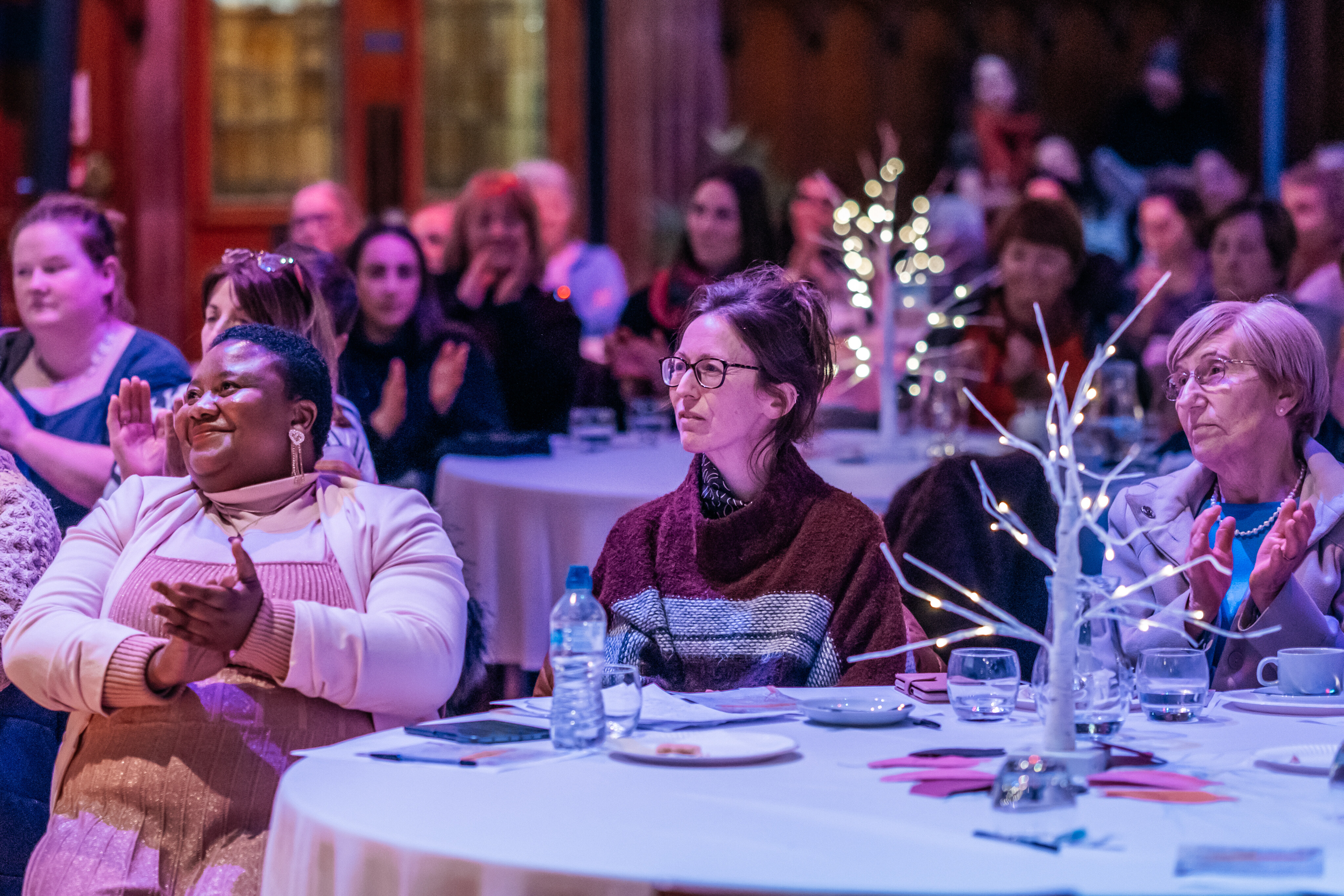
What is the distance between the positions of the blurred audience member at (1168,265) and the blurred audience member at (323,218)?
3.06 meters

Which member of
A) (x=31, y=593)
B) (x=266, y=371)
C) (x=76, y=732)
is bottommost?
(x=76, y=732)

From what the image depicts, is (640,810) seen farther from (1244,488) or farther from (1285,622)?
(1244,488)

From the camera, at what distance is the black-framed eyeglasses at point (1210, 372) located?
267 centimetres

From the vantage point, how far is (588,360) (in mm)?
5805

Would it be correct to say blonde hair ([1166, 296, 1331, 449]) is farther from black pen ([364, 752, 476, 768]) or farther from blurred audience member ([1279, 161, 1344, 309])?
blurred audience member ([1279, 161, 1344, 309])

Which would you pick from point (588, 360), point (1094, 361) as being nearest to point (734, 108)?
point (588, 360)

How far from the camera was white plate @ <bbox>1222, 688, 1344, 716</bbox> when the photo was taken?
2215 millimetres

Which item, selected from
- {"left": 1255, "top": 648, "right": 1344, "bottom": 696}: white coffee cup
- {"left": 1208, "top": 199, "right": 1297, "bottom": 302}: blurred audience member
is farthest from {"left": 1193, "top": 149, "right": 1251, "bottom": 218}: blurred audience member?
{"left": 1255, "top": 648, "right": 1344, "bottom": 696}: white coffee cup

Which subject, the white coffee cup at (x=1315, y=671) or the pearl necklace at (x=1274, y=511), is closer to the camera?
the white coffee cup at (x=1315, y=671)

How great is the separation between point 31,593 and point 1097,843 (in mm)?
1583

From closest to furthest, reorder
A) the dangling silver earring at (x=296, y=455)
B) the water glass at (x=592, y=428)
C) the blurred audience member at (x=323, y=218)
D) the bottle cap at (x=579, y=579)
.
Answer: the bottle cap at (x=579, y=579) → the dangling silver earring at (x=296, y=455) → the water glass at (x=592, y=428) → the blurred audience member at (x=323, y=218)

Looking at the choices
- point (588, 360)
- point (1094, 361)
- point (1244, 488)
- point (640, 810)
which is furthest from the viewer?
point (588, 360)

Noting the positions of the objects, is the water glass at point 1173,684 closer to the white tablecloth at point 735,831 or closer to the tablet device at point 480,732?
the white tablecloth at point 735,831

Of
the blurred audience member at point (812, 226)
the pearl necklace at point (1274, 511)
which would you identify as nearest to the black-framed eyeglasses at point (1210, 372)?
the pearl necklace at point (1274, 511)
